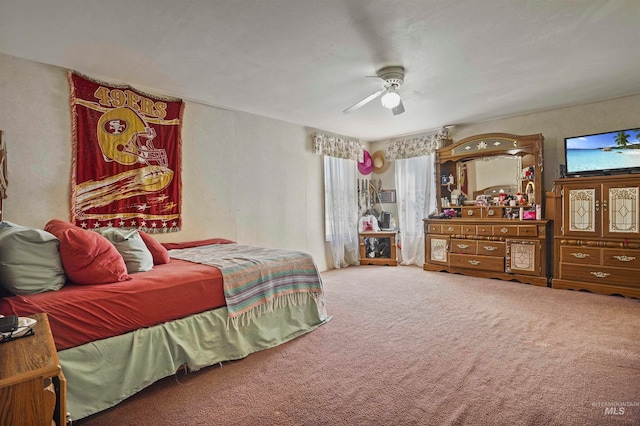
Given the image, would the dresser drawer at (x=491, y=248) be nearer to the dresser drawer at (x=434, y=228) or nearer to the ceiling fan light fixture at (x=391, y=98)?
the dresser drawer at (x=434, y=228)

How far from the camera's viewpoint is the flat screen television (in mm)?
3906

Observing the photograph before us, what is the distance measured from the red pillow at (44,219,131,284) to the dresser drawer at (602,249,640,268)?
15.9 ft

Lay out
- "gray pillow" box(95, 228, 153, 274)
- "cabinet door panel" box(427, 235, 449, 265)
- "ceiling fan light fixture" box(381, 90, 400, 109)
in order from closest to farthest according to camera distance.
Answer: "gray pillow" box(95, 228, 153, 274) < "ceiling fan light fixture" box(381, 90, 400, 109) < "cabinet door panel" box(427, 235, 449, 265)

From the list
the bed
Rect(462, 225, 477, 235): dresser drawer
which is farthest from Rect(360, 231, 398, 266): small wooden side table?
the bed

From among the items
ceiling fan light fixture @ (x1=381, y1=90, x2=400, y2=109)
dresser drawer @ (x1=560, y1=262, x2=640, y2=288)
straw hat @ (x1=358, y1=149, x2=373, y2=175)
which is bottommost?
dresser drawer @ (x1=560, y1=262, x2=640, y2=288)

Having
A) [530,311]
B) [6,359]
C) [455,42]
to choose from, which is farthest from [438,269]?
[6,359]

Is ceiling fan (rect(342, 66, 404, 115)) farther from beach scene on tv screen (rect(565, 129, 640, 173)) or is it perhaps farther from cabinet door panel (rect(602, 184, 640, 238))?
cabinet door panel (rect(602, 184, 640, 238))

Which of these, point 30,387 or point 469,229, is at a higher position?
point 469,229

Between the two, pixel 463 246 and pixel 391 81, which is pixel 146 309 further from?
pixel 463 246

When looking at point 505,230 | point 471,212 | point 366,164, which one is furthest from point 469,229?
point 366,164

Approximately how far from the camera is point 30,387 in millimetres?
982

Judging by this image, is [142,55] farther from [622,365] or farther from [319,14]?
[622,365]

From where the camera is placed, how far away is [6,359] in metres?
1.07

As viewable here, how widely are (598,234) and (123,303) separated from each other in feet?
15.8
